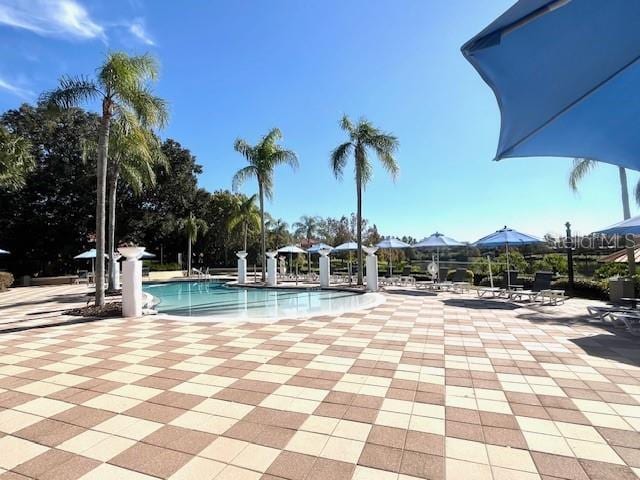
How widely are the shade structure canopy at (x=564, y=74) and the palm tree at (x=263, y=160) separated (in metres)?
16.0

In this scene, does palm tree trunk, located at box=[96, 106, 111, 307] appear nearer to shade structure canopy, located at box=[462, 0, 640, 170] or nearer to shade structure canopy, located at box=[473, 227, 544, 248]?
shade structure canopy, located at box=[462, 0, 640, 170]

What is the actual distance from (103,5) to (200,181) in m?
22.6

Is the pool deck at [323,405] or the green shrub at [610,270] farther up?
the green shrub at [610,270]

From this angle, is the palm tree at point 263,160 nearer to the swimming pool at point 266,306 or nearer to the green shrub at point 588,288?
the swimming pool at point 266,306

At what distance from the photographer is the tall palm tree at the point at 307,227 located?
4747 centimetres

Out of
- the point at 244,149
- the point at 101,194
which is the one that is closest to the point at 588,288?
the point at 101,194

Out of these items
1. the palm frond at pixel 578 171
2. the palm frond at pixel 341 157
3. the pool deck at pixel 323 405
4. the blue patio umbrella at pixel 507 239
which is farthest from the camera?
the palm frond at pixel 578 171

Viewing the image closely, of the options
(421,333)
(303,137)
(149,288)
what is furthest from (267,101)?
(421,333)

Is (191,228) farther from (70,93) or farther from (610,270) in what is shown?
(610,270)

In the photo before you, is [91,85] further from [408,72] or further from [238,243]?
[238,243]

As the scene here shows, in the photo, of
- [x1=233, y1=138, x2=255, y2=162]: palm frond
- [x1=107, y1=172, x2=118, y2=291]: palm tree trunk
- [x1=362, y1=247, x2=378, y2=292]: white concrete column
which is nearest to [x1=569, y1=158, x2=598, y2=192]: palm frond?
[x1=362, y1=247, x2=378, y2=292]: white concrete column

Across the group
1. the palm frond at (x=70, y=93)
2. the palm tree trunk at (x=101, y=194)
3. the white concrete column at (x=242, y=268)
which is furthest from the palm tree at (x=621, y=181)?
the white concrete column at (x=242, y=268)

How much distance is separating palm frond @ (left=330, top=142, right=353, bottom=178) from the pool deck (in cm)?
1038

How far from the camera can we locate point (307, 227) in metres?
47.6
